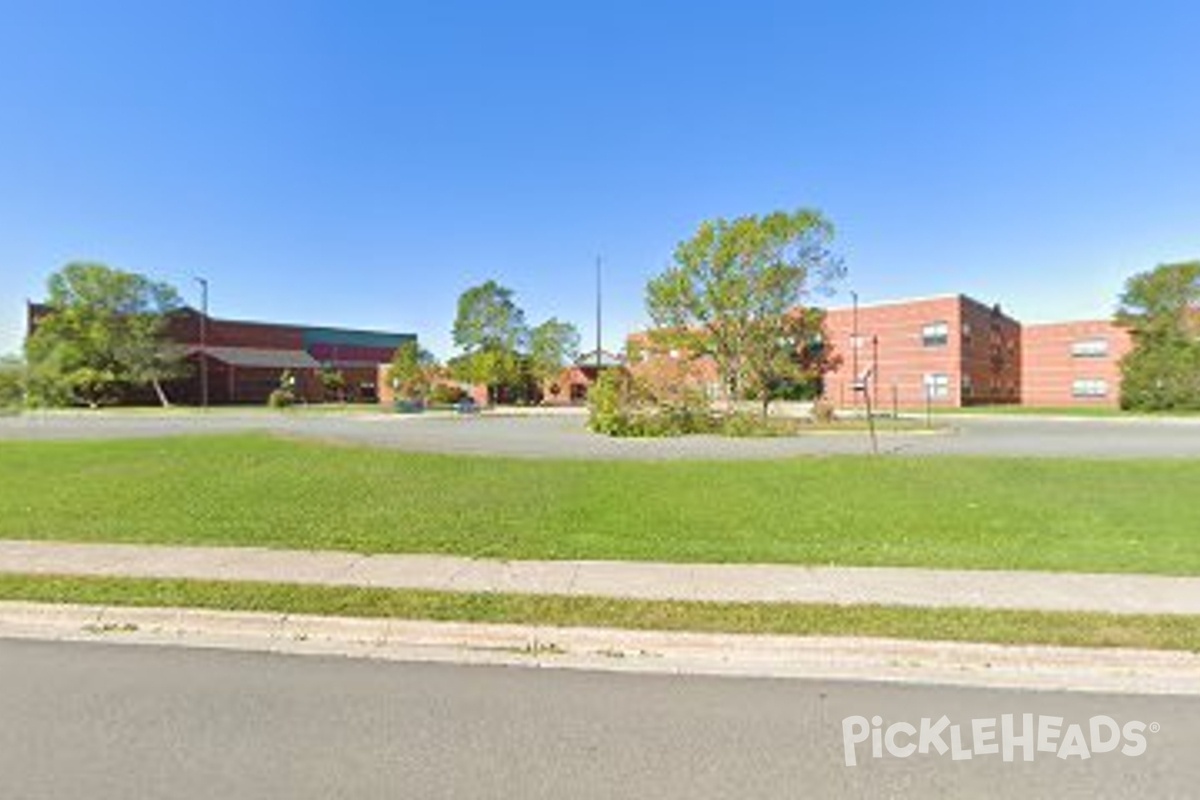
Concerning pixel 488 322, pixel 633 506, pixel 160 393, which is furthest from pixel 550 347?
pixel 633 506

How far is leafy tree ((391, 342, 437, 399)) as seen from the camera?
6975 centimetres

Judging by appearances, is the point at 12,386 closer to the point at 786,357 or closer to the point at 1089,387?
the point at 786,357

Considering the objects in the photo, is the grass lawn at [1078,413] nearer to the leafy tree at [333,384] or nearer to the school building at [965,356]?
the school building at [965,356]

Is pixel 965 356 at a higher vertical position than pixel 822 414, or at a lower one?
higher

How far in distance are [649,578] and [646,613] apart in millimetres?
1203

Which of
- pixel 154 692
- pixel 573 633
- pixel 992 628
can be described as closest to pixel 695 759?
pixel 573 633

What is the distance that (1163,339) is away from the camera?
54719 mm

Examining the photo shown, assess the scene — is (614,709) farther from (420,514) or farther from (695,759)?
(420,514)

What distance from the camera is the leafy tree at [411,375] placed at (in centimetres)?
6975

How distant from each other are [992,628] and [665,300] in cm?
4774

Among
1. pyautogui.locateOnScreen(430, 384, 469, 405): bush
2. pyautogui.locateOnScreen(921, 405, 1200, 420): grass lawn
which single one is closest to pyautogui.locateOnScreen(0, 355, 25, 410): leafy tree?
pyautogui.locateOnScreen(430, 384, 469, 405): bush

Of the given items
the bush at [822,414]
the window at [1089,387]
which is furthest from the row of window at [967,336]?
the bush at [822,414]

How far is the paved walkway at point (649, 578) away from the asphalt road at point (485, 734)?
1.78 m

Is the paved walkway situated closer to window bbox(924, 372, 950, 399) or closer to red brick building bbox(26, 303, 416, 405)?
window bbox(924, 372, 950, 399)
